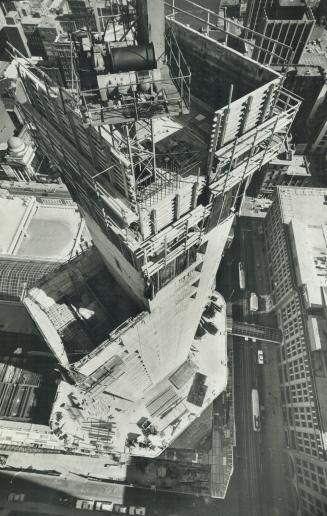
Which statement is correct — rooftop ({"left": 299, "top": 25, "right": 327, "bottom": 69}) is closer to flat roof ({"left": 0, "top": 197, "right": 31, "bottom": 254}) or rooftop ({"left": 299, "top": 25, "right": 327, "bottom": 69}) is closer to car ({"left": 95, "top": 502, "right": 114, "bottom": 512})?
flat roof ({"left": 0, "top": 197, "right": 31, "bottom": 254})

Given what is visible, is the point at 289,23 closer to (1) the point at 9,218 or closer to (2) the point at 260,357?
(2) the point at 260,357

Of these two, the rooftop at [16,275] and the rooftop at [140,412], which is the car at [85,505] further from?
the rooftop at [16,275]

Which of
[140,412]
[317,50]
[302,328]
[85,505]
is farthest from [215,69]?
[317,50]

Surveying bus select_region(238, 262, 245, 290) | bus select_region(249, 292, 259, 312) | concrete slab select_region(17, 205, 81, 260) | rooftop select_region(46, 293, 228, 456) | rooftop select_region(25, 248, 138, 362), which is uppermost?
concrete slab select_region(17, 205, 81, 260)

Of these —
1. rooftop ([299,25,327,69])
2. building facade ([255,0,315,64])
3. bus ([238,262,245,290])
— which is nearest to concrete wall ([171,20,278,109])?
bus ([238,262,245,290])

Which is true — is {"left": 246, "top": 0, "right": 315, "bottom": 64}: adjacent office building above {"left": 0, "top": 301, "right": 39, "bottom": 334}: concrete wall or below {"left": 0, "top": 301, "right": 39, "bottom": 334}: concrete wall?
above

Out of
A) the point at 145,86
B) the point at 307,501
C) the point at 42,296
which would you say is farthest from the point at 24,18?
the point at 307,501

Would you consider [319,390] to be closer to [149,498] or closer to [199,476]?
[199,476]
